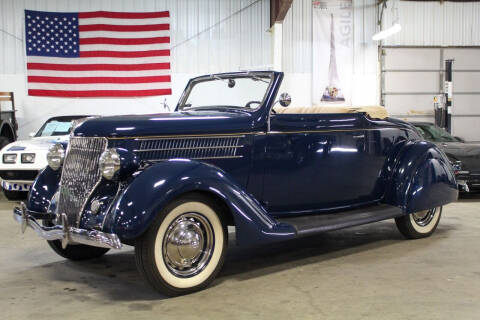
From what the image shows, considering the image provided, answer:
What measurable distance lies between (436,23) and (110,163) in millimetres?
13603

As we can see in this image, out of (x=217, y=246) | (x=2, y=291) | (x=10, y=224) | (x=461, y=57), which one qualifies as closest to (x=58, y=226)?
(x=2, y=291)

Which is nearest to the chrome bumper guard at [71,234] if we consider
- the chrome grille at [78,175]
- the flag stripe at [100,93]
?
the chrome grille at [78,175]

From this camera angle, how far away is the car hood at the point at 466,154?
25.3 feet

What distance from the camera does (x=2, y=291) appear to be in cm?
371

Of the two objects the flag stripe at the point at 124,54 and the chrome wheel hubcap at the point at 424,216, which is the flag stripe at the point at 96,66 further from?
the chrome wheel hubcap at the point at 424,216

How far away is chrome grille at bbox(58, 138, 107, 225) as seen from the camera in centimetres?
368

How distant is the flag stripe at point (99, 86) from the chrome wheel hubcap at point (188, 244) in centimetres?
1042

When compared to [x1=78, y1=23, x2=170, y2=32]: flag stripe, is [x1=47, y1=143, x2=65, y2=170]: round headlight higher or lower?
lower

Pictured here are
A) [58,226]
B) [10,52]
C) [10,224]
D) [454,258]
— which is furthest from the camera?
[10,52]

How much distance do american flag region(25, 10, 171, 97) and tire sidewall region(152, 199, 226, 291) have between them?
408 inches

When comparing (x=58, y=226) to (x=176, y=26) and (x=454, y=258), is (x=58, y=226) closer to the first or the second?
(x=454, y=258)

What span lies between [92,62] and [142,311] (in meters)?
11.1

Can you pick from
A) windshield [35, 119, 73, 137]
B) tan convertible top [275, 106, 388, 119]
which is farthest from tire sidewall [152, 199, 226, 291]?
windshield [35, 119, 73, 137]

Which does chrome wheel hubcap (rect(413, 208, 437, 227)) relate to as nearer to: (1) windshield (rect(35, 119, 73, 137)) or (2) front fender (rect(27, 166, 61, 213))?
(2) front fender (rect(27, 166, 61, 213))
